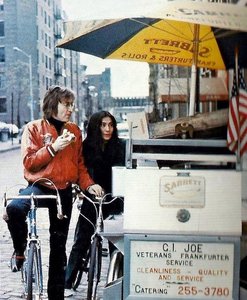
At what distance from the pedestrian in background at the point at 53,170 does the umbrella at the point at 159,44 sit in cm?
65

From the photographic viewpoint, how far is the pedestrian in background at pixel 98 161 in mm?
4953

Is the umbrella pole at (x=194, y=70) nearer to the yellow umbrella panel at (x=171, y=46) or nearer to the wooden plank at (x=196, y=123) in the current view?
the yellow umbrella panel at (x=171, y=46)

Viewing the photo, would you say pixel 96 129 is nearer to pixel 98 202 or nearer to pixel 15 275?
pixel 98 202

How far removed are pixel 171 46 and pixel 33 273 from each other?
2807 mm

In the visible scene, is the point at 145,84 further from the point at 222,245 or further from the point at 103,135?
the point at 222,245

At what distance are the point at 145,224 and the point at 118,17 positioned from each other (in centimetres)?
136

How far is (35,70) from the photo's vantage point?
39.2 metres

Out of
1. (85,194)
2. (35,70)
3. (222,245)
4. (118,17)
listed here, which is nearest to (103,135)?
(85,194)

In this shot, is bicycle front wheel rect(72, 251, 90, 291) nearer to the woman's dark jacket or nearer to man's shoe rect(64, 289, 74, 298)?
man's shoe rect(64, 289, 74, 298)

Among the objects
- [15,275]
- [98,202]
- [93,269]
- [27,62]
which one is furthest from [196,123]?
[27,62]

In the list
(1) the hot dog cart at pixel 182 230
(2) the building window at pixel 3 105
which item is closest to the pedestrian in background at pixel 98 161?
(1) the hot dog cart at pixel 182 230

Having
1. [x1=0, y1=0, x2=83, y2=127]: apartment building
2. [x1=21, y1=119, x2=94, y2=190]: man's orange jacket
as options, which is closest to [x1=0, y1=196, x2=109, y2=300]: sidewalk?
[x1=21, y1=119, x2=94, y2=190]: man's orange jacket

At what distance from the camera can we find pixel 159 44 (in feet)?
18.6

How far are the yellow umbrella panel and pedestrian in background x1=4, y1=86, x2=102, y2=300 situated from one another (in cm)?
133
